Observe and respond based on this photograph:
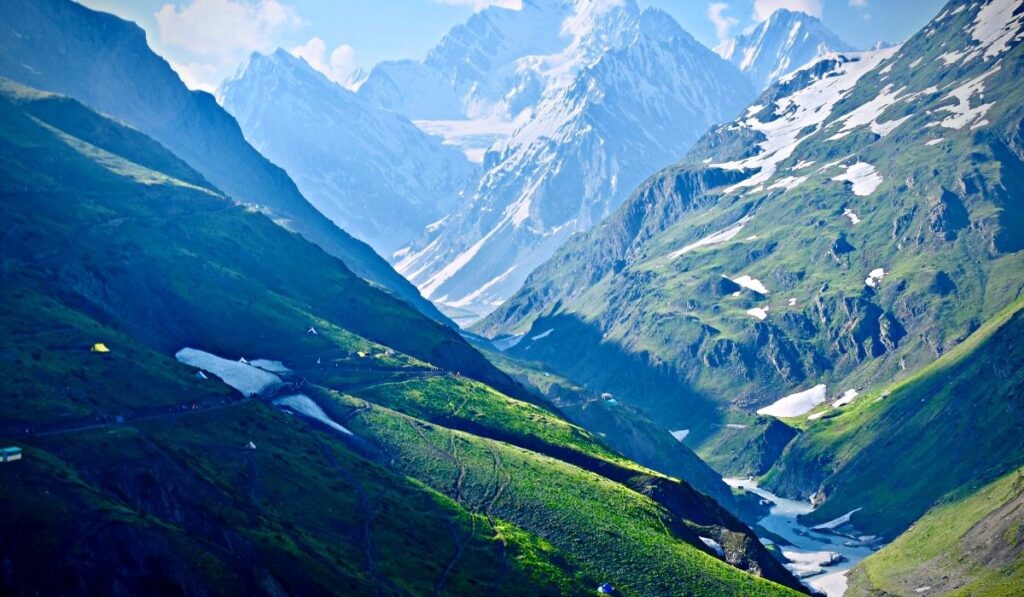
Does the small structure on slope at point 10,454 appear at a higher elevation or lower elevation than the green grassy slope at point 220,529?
higher

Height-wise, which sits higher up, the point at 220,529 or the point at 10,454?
the point at 10,454

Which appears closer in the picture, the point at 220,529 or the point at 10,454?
the point at 10,454

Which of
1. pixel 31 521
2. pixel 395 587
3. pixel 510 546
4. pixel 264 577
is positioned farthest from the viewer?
pixel 510 546

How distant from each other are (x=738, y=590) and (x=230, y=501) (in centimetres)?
9799

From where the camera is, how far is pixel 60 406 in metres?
176

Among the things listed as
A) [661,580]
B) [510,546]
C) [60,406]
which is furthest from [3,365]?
[661,580]

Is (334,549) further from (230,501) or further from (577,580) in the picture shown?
(577,580)

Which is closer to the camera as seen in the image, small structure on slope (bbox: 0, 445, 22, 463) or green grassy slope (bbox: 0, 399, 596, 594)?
green grassy slope (bbox: 0, 399, 596, 594)

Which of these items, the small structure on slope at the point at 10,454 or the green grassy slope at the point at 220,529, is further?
the small structure on slope at the point at 10,454

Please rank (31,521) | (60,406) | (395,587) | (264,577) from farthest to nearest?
(60,406)
(395,587)
(264,577)
(31,521)

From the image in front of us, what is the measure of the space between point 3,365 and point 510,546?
96576 mm

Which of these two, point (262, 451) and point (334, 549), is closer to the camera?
point (334, 549)

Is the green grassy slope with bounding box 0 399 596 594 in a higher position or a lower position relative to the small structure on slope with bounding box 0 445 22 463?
lower

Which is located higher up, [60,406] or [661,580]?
[661,580]
